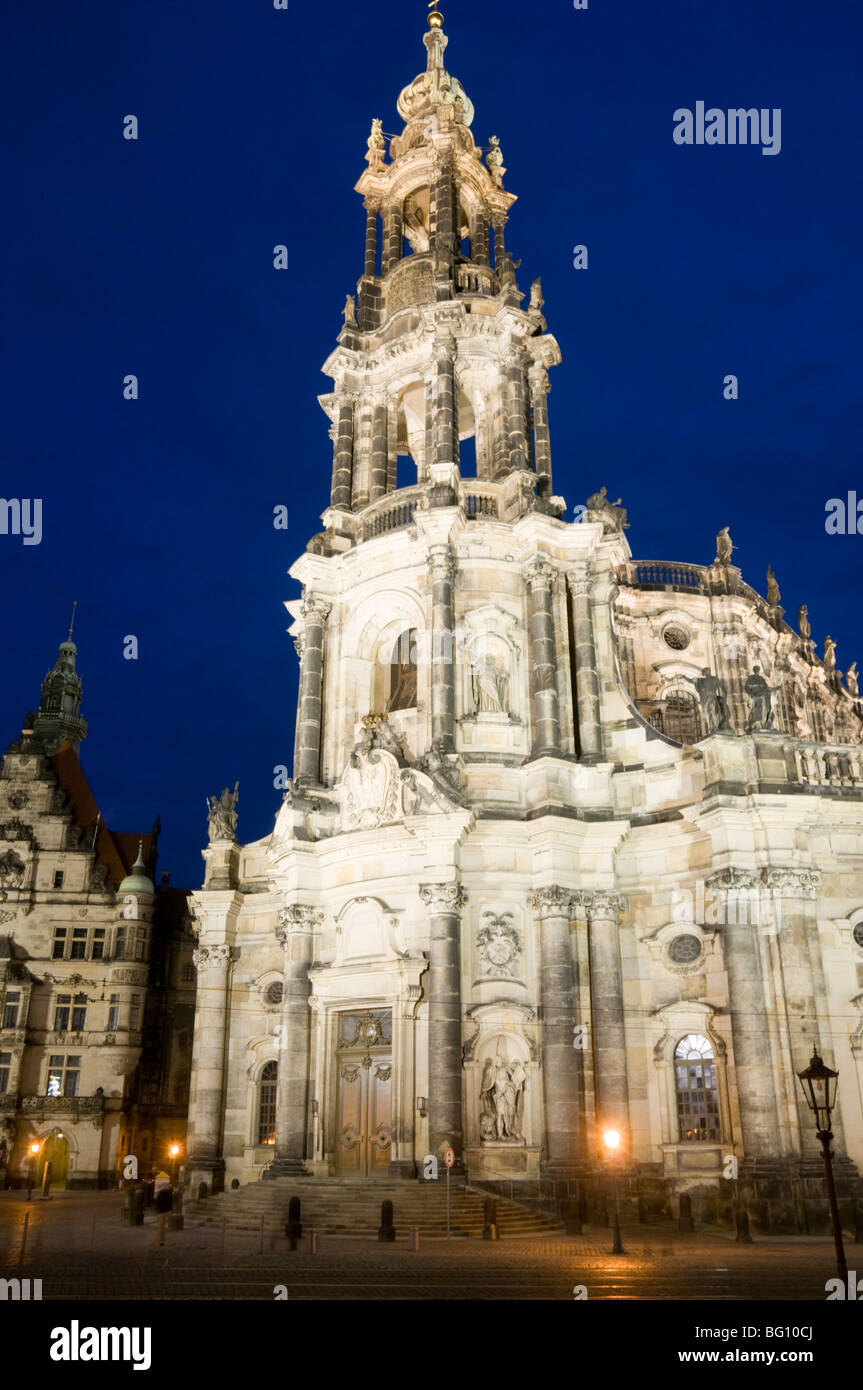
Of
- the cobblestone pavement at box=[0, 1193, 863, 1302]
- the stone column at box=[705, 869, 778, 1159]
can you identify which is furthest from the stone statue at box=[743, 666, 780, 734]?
the cobblestone pavement at box=[0, 1193, 863, 1302]

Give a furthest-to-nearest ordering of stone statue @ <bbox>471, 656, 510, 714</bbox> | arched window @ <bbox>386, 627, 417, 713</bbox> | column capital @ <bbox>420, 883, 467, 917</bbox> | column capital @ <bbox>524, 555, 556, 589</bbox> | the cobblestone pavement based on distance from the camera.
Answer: arched window @ <bbox>386, 627, 417, 713</bbox> < column capital @ <bbox>524, 555, 556, 589</bbox> < stone statue @ <bbox>471, 656, 510, 714</bbox> < column capital @ <bbox>420, 883, 467, 917</bbox> < the cobblestone pavement

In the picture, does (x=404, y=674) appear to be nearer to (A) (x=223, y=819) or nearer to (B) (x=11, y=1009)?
(A) (x=223, y=819)

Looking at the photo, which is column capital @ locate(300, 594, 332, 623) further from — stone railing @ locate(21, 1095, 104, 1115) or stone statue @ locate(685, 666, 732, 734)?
stone railing @ locate(21, 1095, 104, 1115)

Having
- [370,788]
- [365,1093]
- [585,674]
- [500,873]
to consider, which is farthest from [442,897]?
[585,674]

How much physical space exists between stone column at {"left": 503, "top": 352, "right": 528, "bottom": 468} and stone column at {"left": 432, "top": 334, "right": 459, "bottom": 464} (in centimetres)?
185

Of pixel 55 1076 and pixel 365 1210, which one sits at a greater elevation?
pixel 55 1076

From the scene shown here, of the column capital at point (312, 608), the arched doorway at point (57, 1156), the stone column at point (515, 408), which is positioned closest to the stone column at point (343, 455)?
the column capital at point (312, 608)

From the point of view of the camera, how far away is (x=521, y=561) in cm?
3378

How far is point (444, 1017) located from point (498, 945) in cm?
256

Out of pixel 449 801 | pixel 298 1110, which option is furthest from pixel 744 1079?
pixel 298 1110

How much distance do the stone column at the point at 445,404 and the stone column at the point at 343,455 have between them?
426 cm

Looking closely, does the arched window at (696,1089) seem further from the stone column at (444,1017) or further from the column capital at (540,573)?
the column capital at (540,573)

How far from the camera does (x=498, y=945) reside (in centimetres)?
2919

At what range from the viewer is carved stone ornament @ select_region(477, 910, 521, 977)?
29016 millimetres
